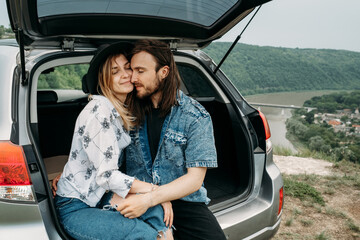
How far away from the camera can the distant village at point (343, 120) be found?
21.1 metres

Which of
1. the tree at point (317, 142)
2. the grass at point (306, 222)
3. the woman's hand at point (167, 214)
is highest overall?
the woman's hand at point (167, 214)

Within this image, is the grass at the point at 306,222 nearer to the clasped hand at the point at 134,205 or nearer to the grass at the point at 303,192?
the grass at the point at 303,192

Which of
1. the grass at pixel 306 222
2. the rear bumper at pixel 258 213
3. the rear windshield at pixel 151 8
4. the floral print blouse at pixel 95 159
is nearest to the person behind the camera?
the floral print blouse at pixel 95 159

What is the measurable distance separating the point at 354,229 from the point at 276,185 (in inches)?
63.3

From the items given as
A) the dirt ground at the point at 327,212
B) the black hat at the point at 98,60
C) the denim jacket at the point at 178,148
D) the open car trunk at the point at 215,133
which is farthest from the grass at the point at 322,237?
the black hat at the point at 98,60

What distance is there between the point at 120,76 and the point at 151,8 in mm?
432

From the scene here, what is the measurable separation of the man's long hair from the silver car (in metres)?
0.25

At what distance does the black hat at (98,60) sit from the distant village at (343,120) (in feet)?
69.7

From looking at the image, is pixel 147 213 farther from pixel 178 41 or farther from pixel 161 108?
pixel 178 41

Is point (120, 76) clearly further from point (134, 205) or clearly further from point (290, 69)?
point (290, 69)

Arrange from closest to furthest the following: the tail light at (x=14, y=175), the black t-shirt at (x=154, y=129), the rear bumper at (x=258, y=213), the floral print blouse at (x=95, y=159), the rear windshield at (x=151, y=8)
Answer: the tail light at (x=14, y=175)
the floral print blouse at (x=95, y=159)
the rear windshield at (x=151, y=8)
the black t-shirt at (x=154, y=129)
the rear bumper at (x=258, y=213)

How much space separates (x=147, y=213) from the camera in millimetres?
1507

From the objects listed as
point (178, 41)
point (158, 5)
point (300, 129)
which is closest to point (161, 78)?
point (158, 5)

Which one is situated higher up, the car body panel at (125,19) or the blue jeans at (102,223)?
the car body panel at (125,19)
